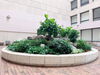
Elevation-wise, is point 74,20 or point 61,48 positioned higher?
point 74,20

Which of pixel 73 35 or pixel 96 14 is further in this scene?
pixel 96 14

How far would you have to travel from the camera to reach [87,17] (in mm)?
16094

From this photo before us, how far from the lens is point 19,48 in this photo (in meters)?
6.05

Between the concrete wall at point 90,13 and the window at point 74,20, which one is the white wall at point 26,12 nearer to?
the window at point 74,20

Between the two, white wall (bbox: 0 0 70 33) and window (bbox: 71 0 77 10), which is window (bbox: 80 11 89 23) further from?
white wall (bbox: 0 0 70 33)

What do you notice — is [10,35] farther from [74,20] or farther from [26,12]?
[74,20]

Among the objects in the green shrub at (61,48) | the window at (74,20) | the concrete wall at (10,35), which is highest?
the window at (74,20)

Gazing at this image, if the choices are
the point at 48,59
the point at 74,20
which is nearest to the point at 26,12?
the point at 74,20

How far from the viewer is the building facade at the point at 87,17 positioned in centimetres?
1457

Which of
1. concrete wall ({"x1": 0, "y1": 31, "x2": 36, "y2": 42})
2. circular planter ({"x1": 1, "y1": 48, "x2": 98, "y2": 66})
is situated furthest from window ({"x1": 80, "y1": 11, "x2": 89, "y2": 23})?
circular planter ({"x1": 1, "y1": 48, "x2": 98, "y2": 66})

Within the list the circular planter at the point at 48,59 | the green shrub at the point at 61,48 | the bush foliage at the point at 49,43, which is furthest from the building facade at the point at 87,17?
the circular planter at the point at 48,59

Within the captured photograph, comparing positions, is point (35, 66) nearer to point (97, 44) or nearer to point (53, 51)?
point (53, 51)

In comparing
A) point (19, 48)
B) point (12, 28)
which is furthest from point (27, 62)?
point (12, 28)

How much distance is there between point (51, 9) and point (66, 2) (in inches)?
148
